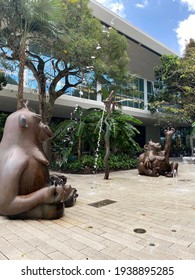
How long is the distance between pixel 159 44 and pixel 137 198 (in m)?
20.0

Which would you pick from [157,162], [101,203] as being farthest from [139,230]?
[157,162]

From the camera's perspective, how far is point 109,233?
3.46 m

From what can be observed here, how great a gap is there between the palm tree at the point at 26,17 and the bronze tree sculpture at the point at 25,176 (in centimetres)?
372

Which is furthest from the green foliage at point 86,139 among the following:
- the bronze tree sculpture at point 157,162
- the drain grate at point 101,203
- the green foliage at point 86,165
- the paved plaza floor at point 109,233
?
the paved plaza floor at point 109,233

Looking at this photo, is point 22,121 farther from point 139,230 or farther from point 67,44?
point 67,44

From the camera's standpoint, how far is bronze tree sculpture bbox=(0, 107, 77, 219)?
3.77 meters

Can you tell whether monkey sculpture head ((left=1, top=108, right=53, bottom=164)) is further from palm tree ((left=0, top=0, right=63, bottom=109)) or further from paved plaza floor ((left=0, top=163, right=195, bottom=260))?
palm tree ((left=0, top=0, right=63, bottom=109))

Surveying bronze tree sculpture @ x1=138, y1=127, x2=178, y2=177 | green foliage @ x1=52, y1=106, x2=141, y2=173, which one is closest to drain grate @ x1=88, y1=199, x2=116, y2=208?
bronze tree sculpture @ x1=138, y1=127, x2=178, y2=177

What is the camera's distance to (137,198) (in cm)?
593

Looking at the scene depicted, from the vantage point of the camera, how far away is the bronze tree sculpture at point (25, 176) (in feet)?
12.4

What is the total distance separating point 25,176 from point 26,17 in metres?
6.74

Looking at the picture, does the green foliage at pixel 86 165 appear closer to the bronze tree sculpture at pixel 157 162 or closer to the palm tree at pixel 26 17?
the bronze tree sculpture at pixel 157 162
